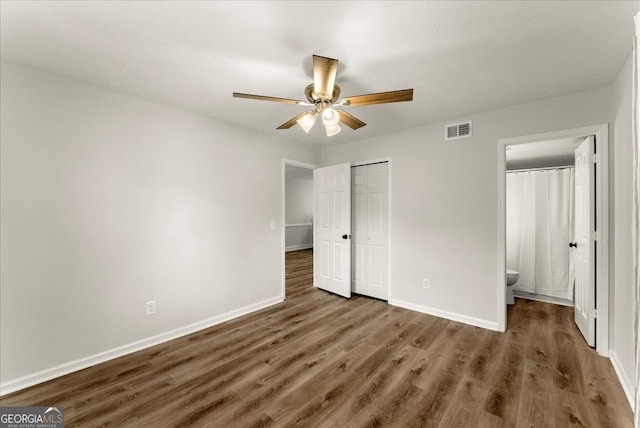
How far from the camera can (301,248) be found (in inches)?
364

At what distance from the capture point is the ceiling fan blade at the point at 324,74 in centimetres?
167

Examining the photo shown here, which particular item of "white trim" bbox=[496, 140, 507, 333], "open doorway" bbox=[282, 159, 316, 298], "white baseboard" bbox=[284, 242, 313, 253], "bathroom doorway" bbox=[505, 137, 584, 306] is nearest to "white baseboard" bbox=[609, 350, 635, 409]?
"white trim" bbox=[496, 140, 507, 333]

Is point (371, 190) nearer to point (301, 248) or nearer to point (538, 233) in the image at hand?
point (538, 233)

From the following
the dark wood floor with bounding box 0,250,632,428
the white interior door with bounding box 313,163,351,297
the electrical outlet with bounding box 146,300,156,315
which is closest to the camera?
the dark wood floor with bounding box 0,250,632,428

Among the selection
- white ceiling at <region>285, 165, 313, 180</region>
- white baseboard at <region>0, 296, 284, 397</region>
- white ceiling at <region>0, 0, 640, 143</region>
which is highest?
white ceiling at <region>285, 165, 313, 180</region>

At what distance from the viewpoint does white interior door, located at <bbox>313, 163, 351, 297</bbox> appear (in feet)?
13.9

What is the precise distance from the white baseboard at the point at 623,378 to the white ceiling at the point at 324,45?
2.36 m

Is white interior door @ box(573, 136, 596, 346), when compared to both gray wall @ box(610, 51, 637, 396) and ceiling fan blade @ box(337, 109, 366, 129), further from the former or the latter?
ceiling fan blade @ box(337, 109, 366, 129)

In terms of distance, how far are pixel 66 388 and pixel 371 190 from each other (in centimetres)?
390

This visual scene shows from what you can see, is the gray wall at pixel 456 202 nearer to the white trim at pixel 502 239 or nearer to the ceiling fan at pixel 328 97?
the white trim at pixel 502 239

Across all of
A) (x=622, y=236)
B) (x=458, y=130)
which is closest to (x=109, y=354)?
(x=458, y=130)

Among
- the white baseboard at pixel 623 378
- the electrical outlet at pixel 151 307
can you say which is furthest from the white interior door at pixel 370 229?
the electrical outlet at pixel 151 307

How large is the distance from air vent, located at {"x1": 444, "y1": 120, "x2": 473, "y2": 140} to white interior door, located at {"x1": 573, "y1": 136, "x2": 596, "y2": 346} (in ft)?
3.48

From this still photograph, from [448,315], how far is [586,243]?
159 centimetres
